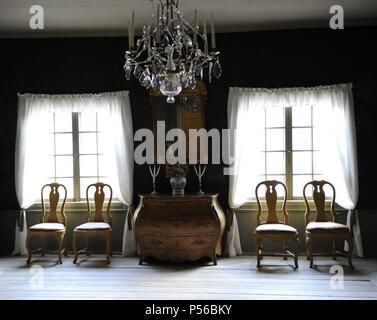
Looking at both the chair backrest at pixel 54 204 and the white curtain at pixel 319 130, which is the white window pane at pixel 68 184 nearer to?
the chair backrest at pixel 54 204

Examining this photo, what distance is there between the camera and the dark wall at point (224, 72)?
5820 millimetres

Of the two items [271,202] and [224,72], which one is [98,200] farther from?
[224,72]

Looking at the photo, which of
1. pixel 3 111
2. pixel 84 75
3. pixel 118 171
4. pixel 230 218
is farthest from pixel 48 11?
pixel 230 218

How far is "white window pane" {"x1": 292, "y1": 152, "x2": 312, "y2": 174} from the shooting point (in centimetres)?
600

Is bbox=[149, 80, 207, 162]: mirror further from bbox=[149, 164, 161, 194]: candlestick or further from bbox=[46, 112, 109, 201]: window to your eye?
bbox=[46, 112, 109, 201]: window

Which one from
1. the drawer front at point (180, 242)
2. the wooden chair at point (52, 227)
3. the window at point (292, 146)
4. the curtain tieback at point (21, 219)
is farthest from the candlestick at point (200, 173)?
the curtain tieback at point (21, 219)

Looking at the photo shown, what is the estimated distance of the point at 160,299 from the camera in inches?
160

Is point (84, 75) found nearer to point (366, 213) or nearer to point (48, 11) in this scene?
point (48, 11)

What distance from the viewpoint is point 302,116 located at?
19.7ft

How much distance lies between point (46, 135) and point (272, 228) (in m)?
3.41

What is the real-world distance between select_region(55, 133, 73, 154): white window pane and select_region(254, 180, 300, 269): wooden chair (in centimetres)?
274

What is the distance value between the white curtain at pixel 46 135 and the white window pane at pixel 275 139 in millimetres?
1903

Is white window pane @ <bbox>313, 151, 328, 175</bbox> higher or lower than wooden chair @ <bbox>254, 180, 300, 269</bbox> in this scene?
higher

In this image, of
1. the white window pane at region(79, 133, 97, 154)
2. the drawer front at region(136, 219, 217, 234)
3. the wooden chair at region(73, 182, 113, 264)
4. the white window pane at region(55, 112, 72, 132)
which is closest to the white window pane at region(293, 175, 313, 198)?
the drawer front at region(136, 219, 217, 234)
